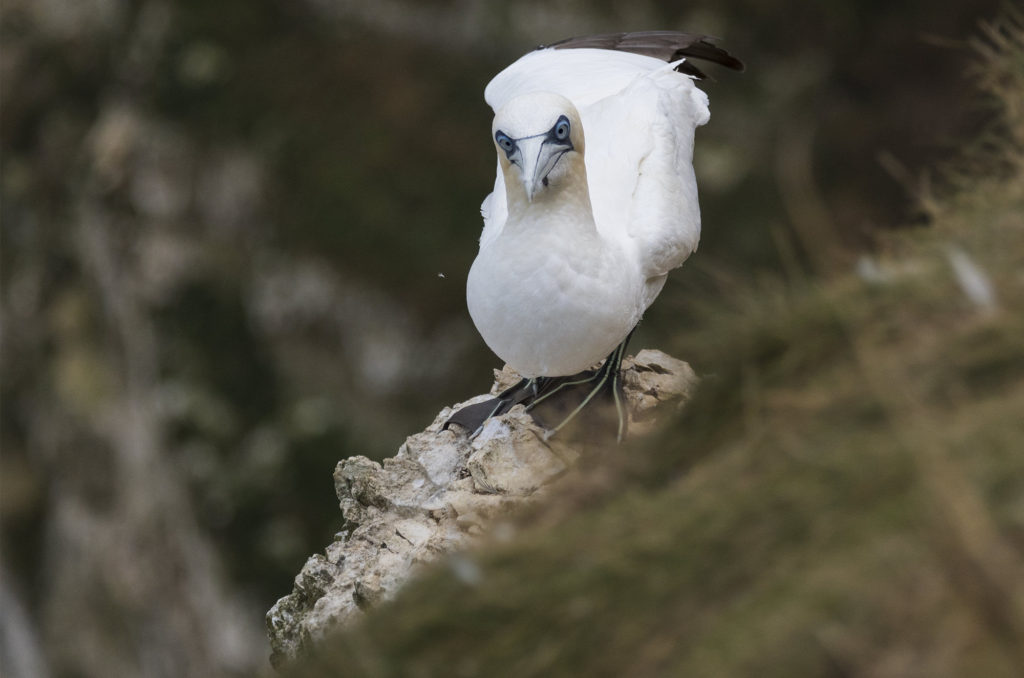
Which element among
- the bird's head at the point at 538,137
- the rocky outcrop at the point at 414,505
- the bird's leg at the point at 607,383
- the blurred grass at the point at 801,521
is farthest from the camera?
the bird's leg at the point at 607,383

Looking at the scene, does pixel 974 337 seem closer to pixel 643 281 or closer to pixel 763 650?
pixel 763 650

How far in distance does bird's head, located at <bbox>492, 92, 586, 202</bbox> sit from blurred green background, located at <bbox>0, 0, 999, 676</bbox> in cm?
765

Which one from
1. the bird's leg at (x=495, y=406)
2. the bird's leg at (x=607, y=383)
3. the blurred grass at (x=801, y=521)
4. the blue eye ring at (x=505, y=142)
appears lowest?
the bird's leg at (x=607, y=383)

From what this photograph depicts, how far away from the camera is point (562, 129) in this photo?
4.54 m

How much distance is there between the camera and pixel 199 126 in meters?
14.5

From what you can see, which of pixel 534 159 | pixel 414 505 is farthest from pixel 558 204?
pixel 414 505

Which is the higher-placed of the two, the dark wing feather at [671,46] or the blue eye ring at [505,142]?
the blue eye ring at [505,142]

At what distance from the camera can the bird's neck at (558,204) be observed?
4.69 metres

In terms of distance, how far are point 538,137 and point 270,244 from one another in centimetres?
986

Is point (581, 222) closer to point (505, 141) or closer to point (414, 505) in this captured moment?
point (505, 141)

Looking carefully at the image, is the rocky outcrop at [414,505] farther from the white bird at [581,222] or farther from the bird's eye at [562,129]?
the bird's eye at [562,129]

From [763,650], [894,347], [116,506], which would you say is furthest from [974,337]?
[116,506]

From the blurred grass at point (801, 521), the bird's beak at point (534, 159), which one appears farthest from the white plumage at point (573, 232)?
the blurred grass at point (801, 521)

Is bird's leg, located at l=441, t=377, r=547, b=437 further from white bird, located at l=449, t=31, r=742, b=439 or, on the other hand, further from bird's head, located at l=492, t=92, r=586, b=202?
bird's head, located at l=492, t=92, r=586, b=202
